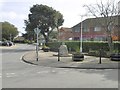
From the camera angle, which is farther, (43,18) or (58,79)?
(43,18)

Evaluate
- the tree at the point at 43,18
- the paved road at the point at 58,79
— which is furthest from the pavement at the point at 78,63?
→ the tree at the point at 43,18

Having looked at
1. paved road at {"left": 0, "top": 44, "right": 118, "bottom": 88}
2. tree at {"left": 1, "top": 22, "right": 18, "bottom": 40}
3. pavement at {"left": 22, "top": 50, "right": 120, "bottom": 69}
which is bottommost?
paved road at {"left": 0, "top": 44, "right": 118, "bottom": 88}

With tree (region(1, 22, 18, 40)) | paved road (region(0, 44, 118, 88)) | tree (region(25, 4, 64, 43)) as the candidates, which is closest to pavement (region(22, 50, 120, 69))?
paved road (region(0, 44, 118, 88))

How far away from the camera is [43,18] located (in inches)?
2628

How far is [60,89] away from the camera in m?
10.5

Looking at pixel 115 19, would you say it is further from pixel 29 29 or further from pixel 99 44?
pixel 29 29

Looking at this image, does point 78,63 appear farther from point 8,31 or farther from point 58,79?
point 8,31

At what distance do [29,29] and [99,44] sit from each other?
32524mm

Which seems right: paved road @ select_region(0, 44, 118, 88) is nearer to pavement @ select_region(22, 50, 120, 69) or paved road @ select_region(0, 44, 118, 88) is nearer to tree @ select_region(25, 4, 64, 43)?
pavement @ select_region(22, 50, 120, 69)

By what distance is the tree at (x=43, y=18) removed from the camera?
221 feet

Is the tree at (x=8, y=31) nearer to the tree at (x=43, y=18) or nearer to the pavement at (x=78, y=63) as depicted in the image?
the tree at (x=43, y=18)

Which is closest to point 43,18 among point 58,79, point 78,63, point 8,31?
point 78,63

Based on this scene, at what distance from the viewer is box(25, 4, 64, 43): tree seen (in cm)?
6725

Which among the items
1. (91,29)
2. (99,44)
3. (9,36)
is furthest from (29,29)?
(9,36)
